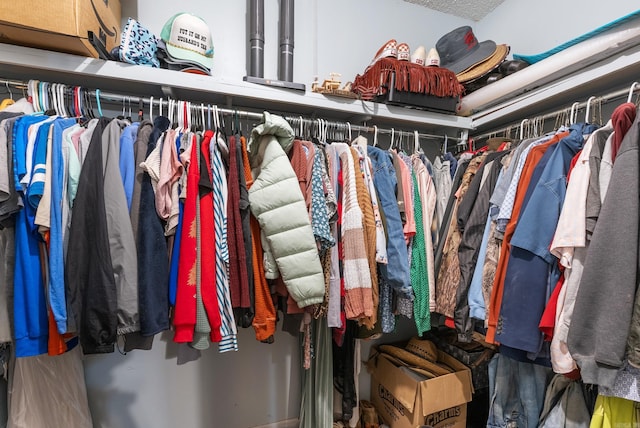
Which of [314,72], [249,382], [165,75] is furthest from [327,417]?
[314,72]

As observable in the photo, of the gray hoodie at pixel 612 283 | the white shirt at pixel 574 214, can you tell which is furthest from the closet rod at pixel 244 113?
the gray hoodie at pixel 612 283

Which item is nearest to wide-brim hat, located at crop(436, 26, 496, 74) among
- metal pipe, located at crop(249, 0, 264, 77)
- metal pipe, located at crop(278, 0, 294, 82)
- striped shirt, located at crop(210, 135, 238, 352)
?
metal pipe, located at crop(278, 0, 294, 82)

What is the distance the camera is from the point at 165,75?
1.11 meters

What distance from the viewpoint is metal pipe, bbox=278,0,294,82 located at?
1478 mm

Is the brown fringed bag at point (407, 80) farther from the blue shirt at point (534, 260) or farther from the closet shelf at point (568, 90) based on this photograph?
the blue shirt at point (534, 260)

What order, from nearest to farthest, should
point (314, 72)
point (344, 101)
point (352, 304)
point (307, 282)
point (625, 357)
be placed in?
point (625, 357) → point (307, 282) → point (352, 304) → point (344, 101) → point (314, 72)

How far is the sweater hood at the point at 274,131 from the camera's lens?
3.30 ft

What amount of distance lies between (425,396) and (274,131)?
137 cm

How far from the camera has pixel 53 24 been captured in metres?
0.87

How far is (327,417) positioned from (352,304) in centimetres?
81

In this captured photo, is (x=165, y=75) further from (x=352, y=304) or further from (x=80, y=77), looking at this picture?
(x=352, y=304)

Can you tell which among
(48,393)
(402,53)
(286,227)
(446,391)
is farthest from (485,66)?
(48,393)

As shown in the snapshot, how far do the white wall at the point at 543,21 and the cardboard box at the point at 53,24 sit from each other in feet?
6.73

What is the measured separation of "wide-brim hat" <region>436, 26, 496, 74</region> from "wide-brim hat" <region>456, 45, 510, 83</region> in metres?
0.02
